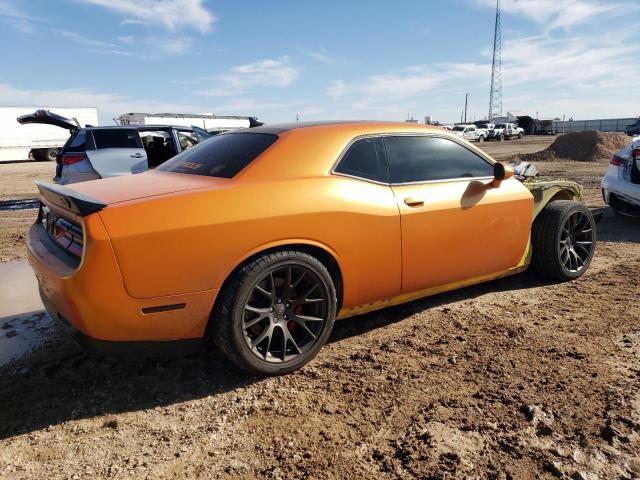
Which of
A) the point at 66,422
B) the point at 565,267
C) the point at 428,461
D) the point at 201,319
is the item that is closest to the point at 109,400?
the point at 66,422

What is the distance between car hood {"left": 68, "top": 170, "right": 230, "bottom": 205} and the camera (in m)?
2.67

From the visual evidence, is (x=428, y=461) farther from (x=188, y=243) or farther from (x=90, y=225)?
(x=90, y=225)

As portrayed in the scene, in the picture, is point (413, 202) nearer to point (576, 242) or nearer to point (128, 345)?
point (128, 345)

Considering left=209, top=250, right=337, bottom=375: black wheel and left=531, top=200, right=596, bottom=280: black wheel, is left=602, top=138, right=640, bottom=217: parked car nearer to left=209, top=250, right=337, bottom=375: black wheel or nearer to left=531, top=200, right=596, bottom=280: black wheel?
left=531, top=200, right=596, bottom=280: black wheel

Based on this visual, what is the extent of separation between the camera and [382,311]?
3943 mm

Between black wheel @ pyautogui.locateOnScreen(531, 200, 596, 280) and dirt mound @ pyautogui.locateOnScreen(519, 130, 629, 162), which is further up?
black wheel @ pyautogui.locateOnScreen(531, 200, 596, 280)

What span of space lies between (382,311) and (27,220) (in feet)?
23.5

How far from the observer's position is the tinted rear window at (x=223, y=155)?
122 inches

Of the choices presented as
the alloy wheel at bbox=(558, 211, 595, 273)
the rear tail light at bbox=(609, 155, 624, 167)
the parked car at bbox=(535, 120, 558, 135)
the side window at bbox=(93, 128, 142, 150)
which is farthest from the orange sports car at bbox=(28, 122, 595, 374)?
the parked car at bbox=(535, 120, 558, 135)

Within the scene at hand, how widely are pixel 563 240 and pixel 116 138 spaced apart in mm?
7351

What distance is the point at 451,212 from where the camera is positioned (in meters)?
3.51

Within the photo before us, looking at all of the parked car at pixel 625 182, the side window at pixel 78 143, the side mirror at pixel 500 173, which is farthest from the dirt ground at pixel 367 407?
the side window at pixel 78 143

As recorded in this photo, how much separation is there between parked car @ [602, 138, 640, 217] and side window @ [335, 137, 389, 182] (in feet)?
15.2

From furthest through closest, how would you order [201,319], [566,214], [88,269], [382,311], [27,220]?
[27,220]
[566,214]
[382,311]
[201,319]
[88,269]
